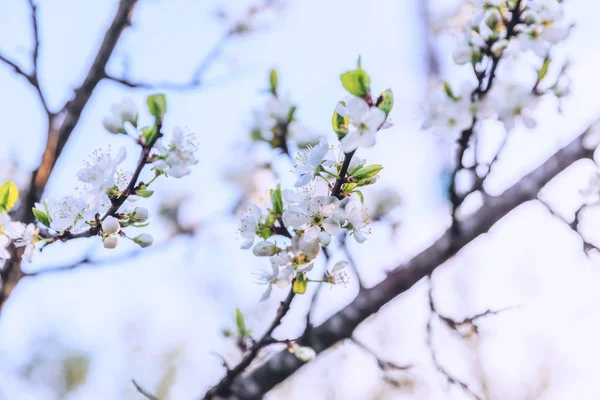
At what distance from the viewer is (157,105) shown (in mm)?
775

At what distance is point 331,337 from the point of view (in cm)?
102

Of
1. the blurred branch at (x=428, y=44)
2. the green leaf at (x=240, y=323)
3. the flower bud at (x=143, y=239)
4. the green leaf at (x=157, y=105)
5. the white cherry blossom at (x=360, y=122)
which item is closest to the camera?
the white cherry blossom at (x=360, y=122)

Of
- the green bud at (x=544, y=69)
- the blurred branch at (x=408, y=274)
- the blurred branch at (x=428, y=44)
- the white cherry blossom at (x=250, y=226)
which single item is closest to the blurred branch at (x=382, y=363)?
the blurred branch at (x=408, y=274)

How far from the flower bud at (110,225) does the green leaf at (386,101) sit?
476 millimetres

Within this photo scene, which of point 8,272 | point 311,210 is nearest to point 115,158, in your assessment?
point 311,210

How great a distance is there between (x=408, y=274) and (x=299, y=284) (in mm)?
394

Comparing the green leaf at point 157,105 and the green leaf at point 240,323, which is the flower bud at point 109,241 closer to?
the green leaf at point 157,105

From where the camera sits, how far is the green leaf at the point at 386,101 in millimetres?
686

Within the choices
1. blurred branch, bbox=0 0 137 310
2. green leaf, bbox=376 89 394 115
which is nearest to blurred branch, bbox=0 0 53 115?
blurred branch, bbox=0 0 137 310

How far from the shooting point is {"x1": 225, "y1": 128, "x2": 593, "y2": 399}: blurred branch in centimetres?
103

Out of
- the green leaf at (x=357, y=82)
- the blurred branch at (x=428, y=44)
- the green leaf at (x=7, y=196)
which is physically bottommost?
the blurred branch at (x=428, y=44)

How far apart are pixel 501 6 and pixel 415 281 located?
2.10 ft

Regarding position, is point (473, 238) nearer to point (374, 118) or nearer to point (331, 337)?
point (331, 337)

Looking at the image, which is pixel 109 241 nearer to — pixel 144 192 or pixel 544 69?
pixel 144 192
